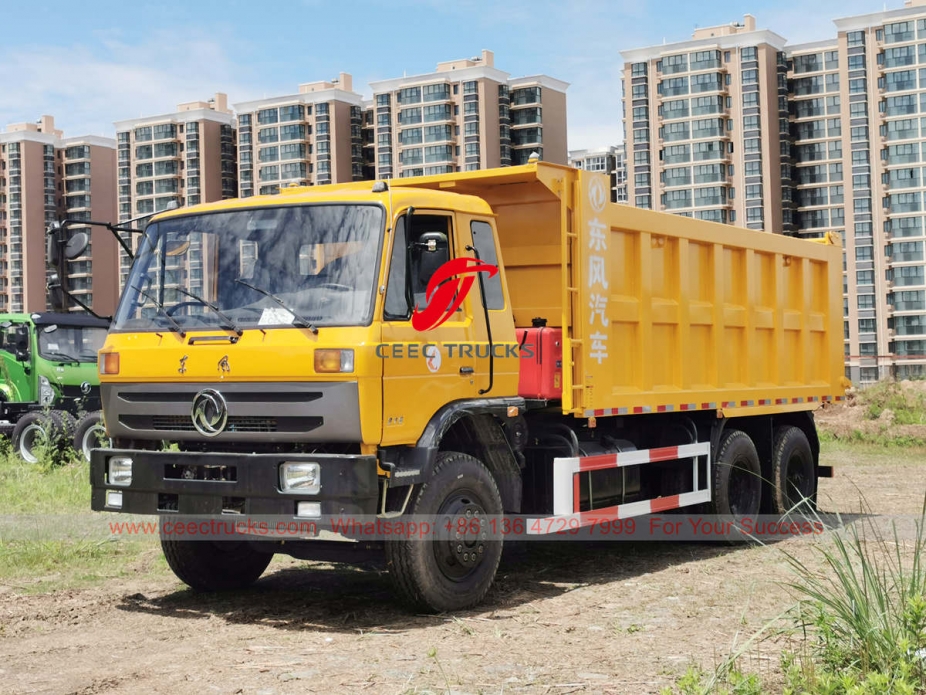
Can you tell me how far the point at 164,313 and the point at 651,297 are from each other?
392 centimetres

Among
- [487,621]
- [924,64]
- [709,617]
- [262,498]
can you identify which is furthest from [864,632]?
[924,64]

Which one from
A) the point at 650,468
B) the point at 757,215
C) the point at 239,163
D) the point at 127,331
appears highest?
the point at 239,163

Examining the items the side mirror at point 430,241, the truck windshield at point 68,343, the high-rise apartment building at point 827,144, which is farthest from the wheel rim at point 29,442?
the high-rise apartment building at point 827,144

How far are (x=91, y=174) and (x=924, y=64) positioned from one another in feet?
271

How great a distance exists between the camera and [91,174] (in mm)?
126125

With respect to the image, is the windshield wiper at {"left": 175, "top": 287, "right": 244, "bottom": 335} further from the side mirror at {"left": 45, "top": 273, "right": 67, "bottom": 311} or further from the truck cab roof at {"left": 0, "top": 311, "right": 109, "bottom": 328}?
the truck cab roof at {"left": 0, "top": 311, "right": 109, "bottom": 328}

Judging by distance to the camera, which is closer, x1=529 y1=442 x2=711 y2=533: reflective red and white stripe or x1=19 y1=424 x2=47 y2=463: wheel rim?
x1=529 y1=442 x2=711 y2=533: reflective red and white stripe

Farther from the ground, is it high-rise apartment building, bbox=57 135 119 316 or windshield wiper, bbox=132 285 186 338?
high-rise apartment building, bbox=57 135 119 316

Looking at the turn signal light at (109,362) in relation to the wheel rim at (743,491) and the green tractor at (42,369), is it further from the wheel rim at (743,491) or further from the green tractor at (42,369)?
A: the green tractor at (42,369)

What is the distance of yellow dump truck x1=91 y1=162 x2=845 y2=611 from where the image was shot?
675cm

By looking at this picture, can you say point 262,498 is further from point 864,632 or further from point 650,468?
point 650,468

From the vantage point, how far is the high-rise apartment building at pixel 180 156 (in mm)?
118188

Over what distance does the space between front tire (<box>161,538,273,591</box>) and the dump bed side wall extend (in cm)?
257

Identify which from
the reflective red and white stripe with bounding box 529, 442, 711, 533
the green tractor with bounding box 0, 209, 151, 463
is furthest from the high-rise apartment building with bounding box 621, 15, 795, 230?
the reflective red and white stripe with bounding box 529, 442, 711, 533
